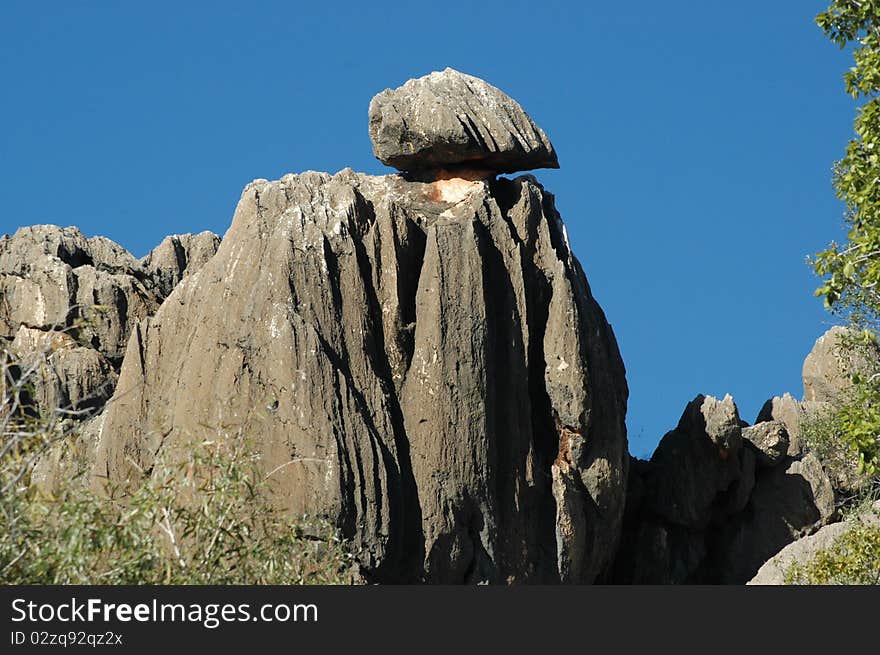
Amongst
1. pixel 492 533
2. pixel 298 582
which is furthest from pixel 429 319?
pixel 298 582

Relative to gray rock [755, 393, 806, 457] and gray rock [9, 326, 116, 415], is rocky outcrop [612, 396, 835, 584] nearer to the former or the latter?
gray rock [755, 393, 806, 457]

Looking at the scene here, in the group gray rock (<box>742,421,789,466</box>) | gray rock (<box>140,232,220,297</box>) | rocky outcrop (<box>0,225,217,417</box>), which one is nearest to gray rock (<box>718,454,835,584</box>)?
gray rock (<box>742,421,789,466</box>)

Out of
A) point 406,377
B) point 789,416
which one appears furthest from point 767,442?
point 406,377

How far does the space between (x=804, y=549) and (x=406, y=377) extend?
10556 mm

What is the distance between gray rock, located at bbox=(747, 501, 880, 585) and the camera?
41188mm

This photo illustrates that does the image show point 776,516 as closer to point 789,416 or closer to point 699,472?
point 699,472

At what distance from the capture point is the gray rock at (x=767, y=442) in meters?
48.5

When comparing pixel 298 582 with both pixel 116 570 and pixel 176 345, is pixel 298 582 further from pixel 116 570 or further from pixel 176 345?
pixel 176 345

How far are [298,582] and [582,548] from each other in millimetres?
16563

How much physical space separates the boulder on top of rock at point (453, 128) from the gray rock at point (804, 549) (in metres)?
11.5

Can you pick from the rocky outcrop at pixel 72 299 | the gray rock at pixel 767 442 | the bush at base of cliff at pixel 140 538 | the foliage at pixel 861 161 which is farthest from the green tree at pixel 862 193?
the rocky outcrop at pixel 72 299

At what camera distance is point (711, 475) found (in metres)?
47.5

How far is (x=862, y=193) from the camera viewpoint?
29.3 meters

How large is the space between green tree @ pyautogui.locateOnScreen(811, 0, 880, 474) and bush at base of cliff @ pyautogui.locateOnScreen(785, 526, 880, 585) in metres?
4.48
